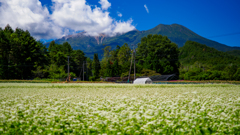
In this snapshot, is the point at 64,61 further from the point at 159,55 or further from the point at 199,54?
the point at 199,54

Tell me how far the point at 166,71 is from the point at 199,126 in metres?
63.9

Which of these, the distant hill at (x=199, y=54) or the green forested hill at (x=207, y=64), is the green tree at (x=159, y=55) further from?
the distant hill at (x=199, y=54)

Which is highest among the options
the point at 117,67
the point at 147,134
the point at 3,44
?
the point at 3,44

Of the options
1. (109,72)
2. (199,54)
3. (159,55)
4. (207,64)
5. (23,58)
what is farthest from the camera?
(199,54)

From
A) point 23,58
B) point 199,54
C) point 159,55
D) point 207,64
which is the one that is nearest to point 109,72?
point 159,55

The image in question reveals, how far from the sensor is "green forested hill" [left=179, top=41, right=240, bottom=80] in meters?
48.0

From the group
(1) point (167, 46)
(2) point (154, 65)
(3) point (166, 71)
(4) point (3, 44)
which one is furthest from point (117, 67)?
(4) point (3, 44)

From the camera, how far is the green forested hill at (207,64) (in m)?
48.0

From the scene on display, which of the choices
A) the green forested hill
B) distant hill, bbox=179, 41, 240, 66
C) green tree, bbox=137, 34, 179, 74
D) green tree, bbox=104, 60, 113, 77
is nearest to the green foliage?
green tree, bbox=104, 60, 113, 77

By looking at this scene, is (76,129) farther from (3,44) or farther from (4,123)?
(3,44)

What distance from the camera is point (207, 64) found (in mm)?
82438

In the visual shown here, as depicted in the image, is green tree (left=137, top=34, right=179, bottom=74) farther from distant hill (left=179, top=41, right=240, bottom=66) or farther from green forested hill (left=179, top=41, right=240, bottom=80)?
distant hill (left=179, top=41, right=240, bottom=66)

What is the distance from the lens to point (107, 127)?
4148mm

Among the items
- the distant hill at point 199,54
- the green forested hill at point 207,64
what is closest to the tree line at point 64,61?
the green forested hill at point 207,64
